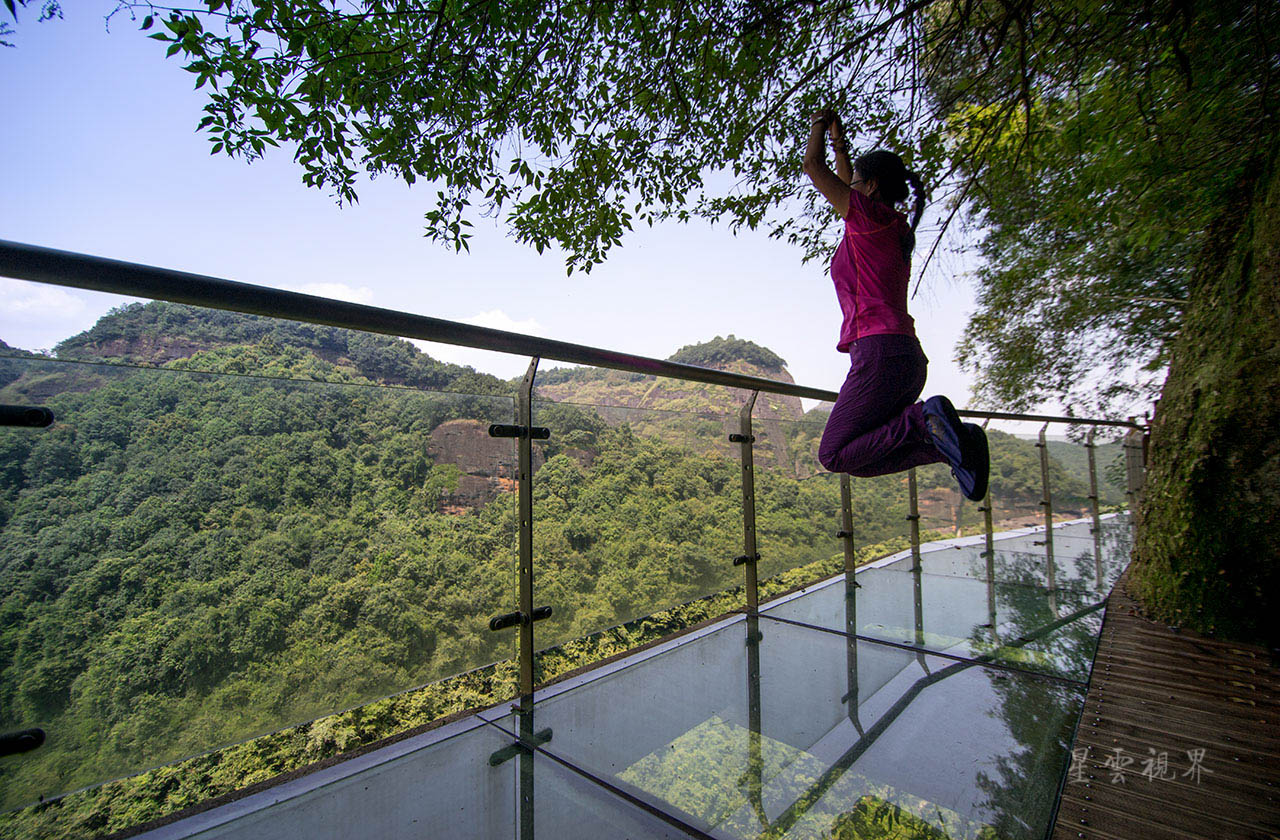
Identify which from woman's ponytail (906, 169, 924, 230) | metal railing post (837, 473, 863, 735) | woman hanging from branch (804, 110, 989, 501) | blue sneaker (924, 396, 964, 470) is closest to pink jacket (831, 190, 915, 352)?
woman hanging from branch (804, 110, 989, 501)

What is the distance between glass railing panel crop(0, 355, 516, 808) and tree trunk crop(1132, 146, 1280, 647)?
12.3 ft

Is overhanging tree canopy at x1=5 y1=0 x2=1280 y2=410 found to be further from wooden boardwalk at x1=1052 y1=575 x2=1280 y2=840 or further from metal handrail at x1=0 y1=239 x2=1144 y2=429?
wooden boardwalk at x1=1052 y1=575 x2=1280 y2=840

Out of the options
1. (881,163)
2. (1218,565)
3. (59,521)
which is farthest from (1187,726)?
(59,521)

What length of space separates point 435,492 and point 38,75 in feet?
140

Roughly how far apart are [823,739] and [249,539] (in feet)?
5.39

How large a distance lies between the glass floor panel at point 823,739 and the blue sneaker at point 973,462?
0.75 m

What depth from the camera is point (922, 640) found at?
2549 millimetres

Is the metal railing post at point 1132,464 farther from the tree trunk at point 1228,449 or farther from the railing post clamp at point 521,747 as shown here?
the railing post clamp at point 521,747

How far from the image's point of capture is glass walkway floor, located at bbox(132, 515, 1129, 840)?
1.29 metres

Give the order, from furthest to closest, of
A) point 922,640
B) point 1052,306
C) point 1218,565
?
point 1052,306
point 1218,565
point 922,640

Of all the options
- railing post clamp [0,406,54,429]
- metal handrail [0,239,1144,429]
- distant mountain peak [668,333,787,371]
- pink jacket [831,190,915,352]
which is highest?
distant mountain peak [668,333,787,371]

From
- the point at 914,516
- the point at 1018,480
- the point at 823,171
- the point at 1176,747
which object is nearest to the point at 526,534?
the point at 823,171

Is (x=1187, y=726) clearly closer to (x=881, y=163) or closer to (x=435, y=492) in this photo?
(x=881, y=163)

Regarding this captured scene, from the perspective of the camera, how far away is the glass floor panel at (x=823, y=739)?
1.34 meters
